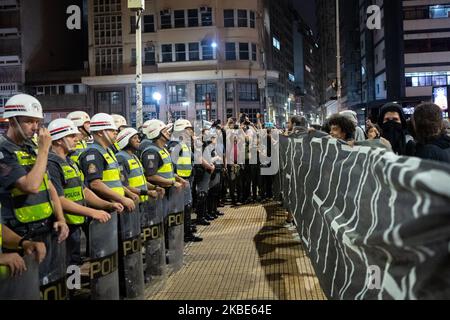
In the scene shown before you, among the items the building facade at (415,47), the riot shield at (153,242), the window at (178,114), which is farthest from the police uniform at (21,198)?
the building facade at (415,47)

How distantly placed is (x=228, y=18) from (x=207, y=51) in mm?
4591

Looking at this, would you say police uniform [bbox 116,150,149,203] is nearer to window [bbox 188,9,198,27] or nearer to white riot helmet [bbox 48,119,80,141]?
white riot helmet [bbox 48,119,80,141]

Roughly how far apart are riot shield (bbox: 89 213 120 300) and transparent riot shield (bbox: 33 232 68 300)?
675 millimetres

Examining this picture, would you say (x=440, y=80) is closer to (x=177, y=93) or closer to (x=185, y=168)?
(x=177, y=93)

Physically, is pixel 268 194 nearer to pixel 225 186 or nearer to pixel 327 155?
pixel 225 186

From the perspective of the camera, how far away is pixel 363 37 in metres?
64.1

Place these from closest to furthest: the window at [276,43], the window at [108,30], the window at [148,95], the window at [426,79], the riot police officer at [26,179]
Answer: the riot police officer at [26,179], the window at [148,95], the window at [108,30], the window at [426,79], the window at [276,43]

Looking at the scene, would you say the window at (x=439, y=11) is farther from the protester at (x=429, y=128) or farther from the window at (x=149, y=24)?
the protester at (x=429, y=128)

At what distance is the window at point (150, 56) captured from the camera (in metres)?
50.7

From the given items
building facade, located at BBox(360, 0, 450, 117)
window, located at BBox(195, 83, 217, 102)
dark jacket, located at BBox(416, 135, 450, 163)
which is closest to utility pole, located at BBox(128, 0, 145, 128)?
dark jacket, located at BBox(416, 135, 450, 163)

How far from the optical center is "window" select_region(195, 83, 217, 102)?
159 ft

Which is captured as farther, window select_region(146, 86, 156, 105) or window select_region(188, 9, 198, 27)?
window select_region(146, 86, 156, 105)

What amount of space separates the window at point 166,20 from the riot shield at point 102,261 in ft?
156

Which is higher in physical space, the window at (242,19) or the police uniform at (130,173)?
the window at (242,19)
